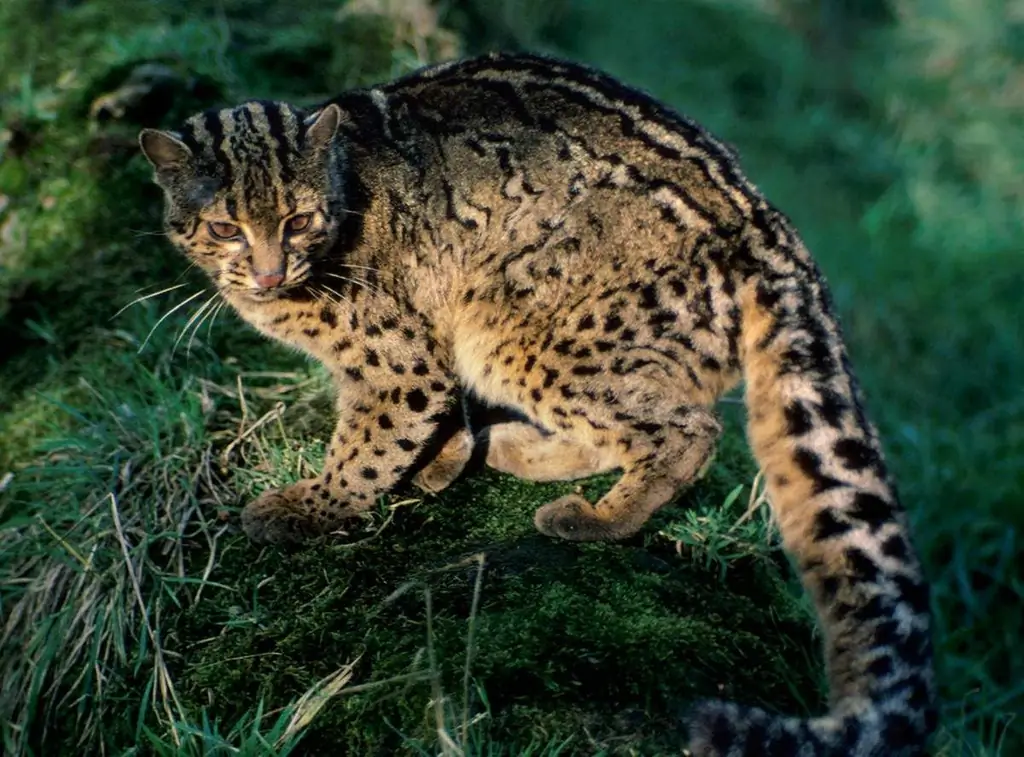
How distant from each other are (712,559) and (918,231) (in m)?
5.80

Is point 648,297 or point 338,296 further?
point 338,296

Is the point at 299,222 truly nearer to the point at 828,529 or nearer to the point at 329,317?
the point at 329,317

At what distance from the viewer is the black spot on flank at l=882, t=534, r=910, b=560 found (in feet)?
12.6

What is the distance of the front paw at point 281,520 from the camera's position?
4285mm

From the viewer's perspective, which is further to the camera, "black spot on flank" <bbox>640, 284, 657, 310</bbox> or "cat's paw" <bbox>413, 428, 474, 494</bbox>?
"cat's paw" <bbox>413, 428, 474, 494</bbox>

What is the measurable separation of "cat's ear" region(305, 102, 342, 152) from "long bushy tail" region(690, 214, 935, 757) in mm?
1584

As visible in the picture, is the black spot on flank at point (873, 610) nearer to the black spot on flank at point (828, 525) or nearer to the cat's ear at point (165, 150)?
the black spot on flank at point (828, 525)

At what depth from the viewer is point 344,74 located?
7305 millimetres

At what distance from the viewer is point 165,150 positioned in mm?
4141

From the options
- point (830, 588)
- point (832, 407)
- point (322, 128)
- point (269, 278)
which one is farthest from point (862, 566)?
point (322, 128)

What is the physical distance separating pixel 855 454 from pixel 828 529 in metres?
0.28

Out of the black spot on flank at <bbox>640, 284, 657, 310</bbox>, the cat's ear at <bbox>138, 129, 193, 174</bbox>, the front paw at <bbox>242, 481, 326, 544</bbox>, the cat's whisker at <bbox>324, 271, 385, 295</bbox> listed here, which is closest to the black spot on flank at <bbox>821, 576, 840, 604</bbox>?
the black spot on flank at <bbox>640, 284, 657, 310</bbox>

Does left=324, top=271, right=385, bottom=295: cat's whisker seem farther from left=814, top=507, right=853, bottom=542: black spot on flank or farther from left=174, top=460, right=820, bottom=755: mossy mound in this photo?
left=814, top=507, right=853, bottom=542: black spot on flank

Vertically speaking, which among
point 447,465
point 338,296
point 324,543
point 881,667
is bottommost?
point 324,543
